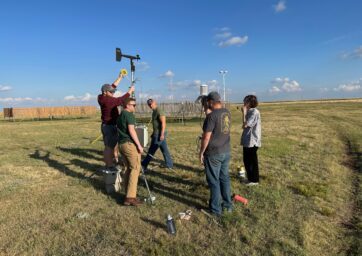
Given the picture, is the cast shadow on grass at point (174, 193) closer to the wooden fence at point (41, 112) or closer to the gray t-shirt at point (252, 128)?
the gray t-shirt at point (252, 128)

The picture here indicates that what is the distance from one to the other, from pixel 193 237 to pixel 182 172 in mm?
3871

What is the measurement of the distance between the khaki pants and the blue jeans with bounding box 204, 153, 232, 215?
137 centimetres

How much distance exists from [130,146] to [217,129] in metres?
1.67

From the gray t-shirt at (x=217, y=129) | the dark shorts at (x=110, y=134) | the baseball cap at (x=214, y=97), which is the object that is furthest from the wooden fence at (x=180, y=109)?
the gray t-shirt at (x=217, y=129)

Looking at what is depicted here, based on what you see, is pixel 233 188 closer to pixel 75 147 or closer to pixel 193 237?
pixel 193 237

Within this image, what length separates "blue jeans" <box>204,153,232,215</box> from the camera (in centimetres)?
549

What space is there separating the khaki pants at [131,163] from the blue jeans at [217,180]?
1374mm

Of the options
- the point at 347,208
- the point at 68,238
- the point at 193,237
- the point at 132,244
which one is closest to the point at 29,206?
the point at 68,238

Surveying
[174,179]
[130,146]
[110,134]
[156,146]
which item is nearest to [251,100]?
[174,179]

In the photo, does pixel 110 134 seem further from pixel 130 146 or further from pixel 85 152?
pixel 85 152

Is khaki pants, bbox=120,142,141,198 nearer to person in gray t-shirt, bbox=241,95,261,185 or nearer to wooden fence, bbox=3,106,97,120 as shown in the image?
person in gray t-shirt, bbox=241,95,261,185

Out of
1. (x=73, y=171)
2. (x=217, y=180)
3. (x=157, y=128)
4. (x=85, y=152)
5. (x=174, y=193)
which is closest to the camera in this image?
(x=217, y=180)

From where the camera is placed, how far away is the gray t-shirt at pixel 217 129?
5.33 m

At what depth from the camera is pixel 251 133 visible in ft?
23.4
